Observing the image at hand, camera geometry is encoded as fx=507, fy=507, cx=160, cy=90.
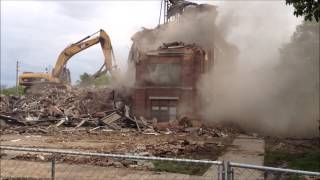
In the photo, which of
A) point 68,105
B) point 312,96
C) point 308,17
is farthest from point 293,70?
point 308,17

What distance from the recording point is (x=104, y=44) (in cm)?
4353

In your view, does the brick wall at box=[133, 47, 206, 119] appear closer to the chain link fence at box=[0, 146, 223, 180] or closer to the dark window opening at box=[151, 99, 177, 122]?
the dark window opening at box=[151, 99, 177, 122]

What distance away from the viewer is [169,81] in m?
36.8

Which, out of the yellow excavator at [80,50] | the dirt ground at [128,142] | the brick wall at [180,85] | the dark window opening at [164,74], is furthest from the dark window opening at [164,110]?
the yellow excavator at [80,50]

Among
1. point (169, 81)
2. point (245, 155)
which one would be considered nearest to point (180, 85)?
point (169, 81)

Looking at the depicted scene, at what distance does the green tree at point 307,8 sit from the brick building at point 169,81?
1970 cm

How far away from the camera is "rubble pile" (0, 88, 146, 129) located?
3381 cm

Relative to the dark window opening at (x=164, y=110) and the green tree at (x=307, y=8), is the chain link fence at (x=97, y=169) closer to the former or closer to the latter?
the green tree at (x=307, y=8)

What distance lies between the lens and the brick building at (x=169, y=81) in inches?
1425

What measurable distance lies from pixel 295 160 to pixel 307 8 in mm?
5407

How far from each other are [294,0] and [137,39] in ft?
78.1

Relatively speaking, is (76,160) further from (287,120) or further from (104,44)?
(104,44)

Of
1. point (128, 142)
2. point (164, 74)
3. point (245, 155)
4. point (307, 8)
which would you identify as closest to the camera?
point (307, 8)

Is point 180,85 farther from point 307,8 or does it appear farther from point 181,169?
point 181,169
